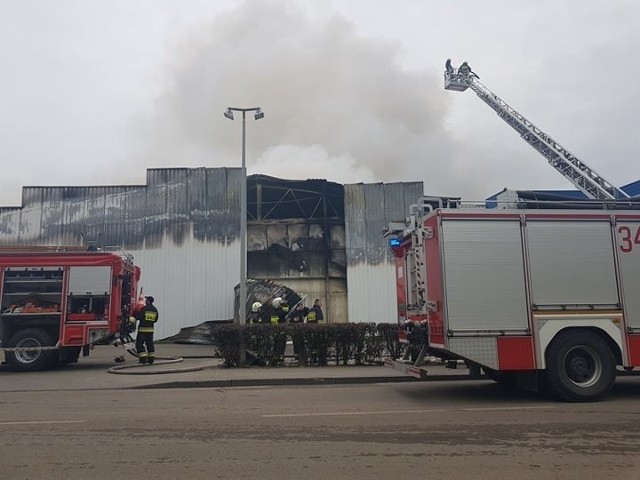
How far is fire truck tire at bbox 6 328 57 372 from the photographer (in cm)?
1338

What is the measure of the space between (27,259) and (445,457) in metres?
11.6

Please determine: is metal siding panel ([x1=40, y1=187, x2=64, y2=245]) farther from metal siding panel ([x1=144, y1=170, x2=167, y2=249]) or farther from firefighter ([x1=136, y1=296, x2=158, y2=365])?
firefighter ([x1=136, y1=296, x2=158, y2=365])

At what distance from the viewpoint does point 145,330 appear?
13.5 meters

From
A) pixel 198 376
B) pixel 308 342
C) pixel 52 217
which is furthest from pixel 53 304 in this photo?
pixel 52 217

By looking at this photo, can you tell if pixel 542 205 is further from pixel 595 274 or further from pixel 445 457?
pixel 445 457

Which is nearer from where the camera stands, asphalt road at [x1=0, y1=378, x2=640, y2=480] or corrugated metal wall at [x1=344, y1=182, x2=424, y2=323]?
asphalt road at [x1=0, y1=378, x2=640, y2=480]

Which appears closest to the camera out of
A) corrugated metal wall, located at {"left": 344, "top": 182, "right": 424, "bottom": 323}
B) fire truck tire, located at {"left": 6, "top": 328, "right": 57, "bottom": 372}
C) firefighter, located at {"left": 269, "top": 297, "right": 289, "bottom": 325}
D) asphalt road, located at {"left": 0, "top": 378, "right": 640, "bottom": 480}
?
asphalt road, located at {"left": 0, "top": 378, "right": 640, "bottom": 480}

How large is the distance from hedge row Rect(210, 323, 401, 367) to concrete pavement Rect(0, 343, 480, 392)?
1.00 feet

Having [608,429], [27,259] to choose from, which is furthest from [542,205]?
[27,259]

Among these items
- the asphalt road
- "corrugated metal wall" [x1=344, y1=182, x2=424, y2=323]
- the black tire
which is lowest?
the asphalt road

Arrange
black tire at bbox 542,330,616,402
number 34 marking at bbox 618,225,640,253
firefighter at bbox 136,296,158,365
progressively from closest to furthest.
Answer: black tire at bbox 542,330,616,402, number 34 marking at bbox 618,225,640,253, firefighter at bbox 136,296,158,365

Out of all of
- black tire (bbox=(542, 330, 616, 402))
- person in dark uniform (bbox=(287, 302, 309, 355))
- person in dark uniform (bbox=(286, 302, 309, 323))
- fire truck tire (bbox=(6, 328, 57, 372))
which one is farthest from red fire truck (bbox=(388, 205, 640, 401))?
fire truck tire (bbox=(6, 328, 57, 372))

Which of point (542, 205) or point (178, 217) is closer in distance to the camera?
point (542, 205)

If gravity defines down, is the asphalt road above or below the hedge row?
below
